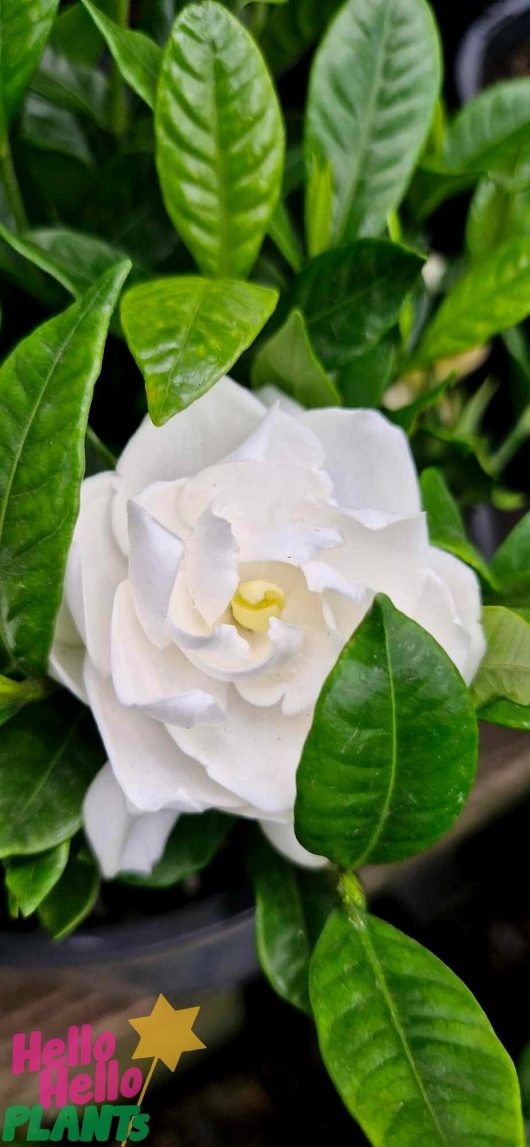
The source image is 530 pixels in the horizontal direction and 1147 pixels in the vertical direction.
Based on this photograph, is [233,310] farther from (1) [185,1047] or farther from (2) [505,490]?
(2) [505,490]

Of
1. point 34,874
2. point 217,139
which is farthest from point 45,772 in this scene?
point 217,139

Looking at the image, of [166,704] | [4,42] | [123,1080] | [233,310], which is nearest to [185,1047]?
[123,1080]

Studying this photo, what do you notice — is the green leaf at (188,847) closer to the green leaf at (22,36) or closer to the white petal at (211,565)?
the white petal at (211,565)

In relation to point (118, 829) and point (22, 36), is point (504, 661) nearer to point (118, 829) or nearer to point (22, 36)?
point (118, 829)

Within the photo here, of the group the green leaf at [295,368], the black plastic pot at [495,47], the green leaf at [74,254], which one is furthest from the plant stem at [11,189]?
the black plastic pot at [495,47]

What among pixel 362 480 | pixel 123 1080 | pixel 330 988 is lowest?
pixel 123 1080
